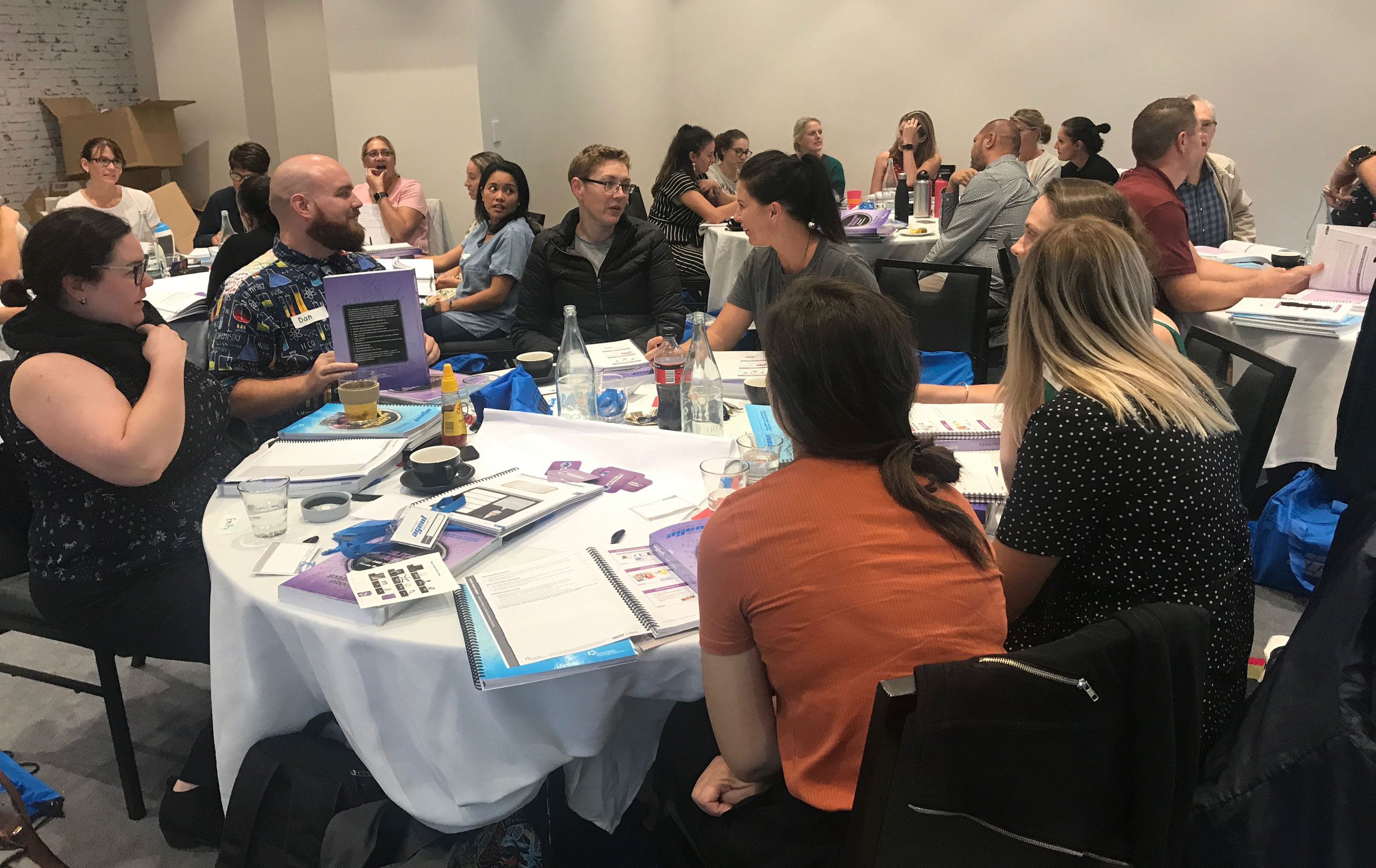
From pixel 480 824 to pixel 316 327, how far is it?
1.73 metres

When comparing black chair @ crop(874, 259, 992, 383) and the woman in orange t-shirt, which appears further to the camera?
black chair @ crop(874, 259, 992, 383)

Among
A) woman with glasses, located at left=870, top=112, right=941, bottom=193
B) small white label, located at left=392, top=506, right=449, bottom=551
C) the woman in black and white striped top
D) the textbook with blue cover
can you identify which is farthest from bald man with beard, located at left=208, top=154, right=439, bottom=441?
woman with glasses, located at left=870, top=112, right=941, bottom=193

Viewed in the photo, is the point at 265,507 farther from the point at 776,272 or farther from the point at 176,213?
the point at 176,213

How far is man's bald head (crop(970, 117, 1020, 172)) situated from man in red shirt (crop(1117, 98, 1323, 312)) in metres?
1.99

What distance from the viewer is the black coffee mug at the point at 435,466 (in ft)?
6.01

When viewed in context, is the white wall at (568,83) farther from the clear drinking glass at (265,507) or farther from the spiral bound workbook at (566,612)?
the spiral bound workbook at (566,612)

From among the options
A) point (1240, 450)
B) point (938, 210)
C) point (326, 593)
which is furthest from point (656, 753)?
point (938, 210)

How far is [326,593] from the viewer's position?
55.7 inches

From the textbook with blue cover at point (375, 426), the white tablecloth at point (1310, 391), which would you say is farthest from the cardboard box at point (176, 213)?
the white tablecloth at point (1310, 391)

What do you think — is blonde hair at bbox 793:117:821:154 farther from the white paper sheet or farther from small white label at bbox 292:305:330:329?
the white paper sheet

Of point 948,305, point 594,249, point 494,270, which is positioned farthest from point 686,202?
point 948,305

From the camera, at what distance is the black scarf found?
74.1 inches

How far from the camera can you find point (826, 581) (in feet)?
3.61

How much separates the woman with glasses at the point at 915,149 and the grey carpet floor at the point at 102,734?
535 cm
